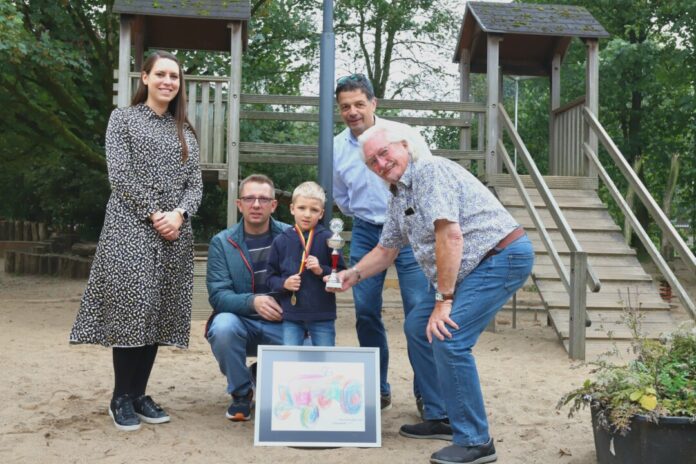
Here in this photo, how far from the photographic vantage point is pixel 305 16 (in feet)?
62.0

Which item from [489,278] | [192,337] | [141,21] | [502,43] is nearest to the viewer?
[489,278]

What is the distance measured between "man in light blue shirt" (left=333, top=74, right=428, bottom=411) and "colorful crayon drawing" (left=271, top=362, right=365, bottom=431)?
46 centimetres

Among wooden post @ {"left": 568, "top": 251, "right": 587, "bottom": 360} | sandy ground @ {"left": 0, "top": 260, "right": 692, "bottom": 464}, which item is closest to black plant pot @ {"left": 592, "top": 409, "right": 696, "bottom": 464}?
sandy ground @ {"left": 0, "top": 260, "right": 692, "bottom": 464}

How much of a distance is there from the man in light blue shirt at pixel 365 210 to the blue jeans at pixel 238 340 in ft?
Result: 1.75

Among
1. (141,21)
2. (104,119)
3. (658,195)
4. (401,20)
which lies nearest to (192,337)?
(141,21)

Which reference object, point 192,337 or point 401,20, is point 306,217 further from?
point 401,20

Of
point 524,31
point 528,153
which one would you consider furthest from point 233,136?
point 524,31

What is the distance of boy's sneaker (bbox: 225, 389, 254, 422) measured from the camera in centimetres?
442

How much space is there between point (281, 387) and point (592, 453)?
1.55 m

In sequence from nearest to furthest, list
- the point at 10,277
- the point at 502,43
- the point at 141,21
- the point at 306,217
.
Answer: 1. the point at 306,217
2. the point at 141,21
3. the point at 502,43
4. the point at 10,277

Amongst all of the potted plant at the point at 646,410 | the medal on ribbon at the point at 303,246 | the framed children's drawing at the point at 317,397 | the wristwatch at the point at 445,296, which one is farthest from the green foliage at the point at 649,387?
the medal on ribbon at the point at 303,246

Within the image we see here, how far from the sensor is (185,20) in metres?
10.0

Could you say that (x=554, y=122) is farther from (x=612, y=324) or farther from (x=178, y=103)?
(x=178, y=103)

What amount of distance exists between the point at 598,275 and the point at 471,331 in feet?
15.5
